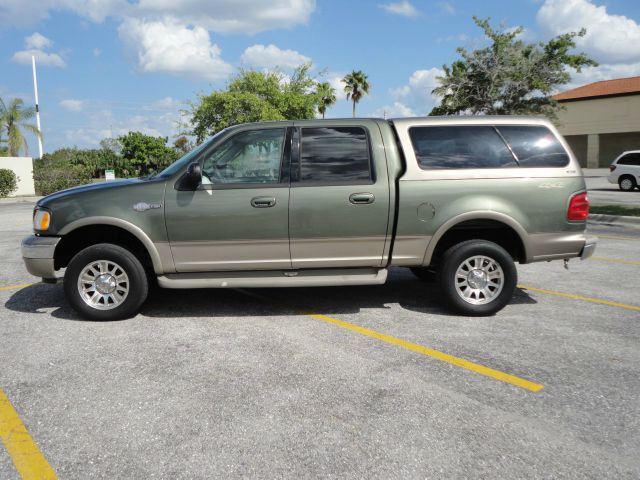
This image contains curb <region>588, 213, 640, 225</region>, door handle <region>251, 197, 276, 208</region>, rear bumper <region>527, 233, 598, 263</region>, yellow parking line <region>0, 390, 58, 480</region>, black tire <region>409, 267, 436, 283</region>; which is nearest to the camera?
yellow parking line <region>0, 390, 58, 480</region>

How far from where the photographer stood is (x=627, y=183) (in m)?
22.8

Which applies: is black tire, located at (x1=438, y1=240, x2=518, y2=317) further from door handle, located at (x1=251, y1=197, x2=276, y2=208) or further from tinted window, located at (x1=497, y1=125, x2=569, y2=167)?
door handle, located at (x1=251, y1=197, x2=276, y2=208)

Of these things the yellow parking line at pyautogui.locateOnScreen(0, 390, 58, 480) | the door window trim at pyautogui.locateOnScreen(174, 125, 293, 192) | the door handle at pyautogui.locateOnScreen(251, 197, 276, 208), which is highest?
the door window trim at pyautogui.locateOnScreen(174, 125, 293, 192)

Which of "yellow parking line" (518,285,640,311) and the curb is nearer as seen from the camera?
"yellow parking line" (518,285,640,311)

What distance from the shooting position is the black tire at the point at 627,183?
73.9 feet

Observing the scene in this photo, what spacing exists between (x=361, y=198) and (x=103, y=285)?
108 inches

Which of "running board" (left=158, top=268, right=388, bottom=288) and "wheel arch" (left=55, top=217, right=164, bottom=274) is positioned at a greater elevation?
"wheel arch" (left=55, top=217, right=164, bottom=274)

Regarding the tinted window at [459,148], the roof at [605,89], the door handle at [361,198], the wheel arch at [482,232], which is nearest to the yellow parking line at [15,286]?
the door handle at [361,198]

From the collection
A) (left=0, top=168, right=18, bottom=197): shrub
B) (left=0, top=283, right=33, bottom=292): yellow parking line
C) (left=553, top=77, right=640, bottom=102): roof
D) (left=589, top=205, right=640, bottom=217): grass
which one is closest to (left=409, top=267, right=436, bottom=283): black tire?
(left=0, top=283, right=33, bottom=292): yellow parking line

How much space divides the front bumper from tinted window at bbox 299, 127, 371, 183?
259 centimetres

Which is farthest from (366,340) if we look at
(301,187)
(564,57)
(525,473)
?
(564,57)

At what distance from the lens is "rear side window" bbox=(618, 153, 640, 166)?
73.2ft

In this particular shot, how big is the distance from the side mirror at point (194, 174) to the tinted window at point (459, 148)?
7.16 feet

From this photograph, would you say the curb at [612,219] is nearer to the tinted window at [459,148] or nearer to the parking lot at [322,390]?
the parking lot at [322,390]
